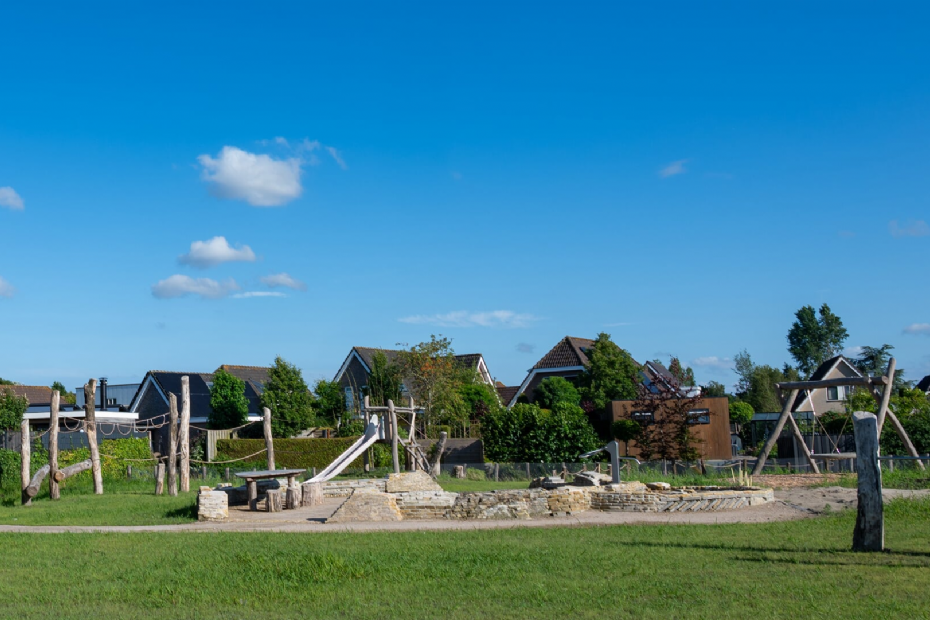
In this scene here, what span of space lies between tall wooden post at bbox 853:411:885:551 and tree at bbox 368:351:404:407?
32580 millimetres

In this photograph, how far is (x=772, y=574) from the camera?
10172mm

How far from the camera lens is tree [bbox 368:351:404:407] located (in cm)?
4378

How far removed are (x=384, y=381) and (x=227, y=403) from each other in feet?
25.5

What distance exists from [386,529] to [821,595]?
871 centimetres

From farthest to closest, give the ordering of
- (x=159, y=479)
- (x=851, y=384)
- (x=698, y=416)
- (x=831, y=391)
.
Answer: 1. (x=831, y=391)
2. (x=698, y=416)
3. (x=159, y=479)
4. (x=851, y=384)

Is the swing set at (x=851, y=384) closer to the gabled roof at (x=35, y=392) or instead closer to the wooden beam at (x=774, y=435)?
the wooden beam at (x=774, y=435)

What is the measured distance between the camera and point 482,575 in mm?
10500

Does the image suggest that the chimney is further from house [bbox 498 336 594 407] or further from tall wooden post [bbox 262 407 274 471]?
tall wooden post [bbox 262 407 274 471]

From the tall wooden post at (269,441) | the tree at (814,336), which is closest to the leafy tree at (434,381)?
the tall wooden post at (269,441)

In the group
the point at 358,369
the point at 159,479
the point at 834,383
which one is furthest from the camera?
the point at 358,369

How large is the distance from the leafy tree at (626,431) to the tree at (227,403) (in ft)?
59.5

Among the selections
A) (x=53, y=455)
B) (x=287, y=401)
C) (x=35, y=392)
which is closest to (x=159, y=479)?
(x=53, y=455)

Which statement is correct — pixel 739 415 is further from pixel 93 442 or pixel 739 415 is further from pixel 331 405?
pixel 93 442

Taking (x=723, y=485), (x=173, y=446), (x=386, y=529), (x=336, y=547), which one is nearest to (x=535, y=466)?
(x=723, y=485)
